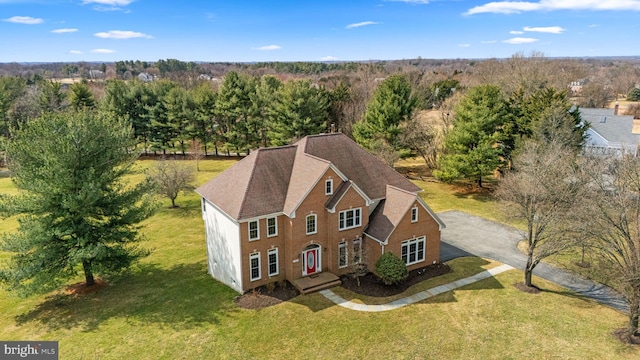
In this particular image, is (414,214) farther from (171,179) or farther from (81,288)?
(171,179)

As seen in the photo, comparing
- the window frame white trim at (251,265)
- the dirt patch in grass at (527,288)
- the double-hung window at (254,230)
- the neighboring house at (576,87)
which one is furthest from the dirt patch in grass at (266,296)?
the neighboring house at (576,87)

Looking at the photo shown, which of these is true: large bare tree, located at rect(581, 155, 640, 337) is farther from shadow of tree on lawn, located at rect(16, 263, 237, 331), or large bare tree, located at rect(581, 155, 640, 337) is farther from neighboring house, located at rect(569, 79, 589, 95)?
neighboring house, located at rect(569, 79, 589, 95)

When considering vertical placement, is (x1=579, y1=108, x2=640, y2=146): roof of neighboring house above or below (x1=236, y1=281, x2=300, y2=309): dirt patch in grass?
above

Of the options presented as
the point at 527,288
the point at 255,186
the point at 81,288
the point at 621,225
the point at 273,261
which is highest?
the point at 255,186

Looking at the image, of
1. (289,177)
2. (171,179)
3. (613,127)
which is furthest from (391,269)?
(613,127)

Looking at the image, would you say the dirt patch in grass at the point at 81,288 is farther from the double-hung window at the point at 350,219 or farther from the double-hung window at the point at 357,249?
the double-hung window at the point at 357,249

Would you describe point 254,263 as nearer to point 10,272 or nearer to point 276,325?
point 276,325

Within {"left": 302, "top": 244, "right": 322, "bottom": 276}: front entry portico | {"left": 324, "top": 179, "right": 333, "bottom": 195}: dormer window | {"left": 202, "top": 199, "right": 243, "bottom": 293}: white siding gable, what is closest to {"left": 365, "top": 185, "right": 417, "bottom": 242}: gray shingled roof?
{"left": 302, "top": 244, "right": 322, "bottom": 276}: front entry portico
